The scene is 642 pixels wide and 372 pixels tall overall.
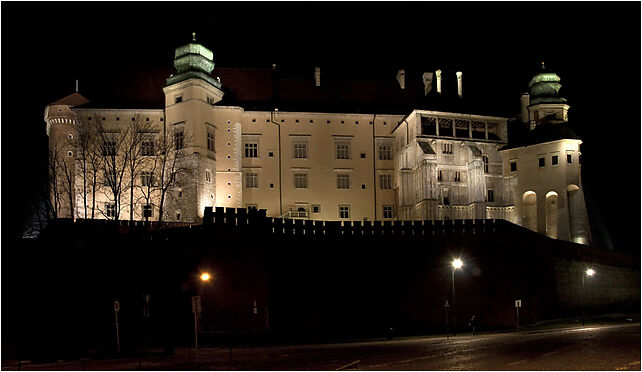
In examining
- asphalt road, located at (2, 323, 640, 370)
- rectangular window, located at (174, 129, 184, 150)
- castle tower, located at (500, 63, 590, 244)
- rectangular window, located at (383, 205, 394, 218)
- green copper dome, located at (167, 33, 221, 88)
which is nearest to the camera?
asphalt road, located at (2, 323, 640, 370)

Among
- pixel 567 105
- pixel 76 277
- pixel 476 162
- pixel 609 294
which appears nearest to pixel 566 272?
pixel 609 294

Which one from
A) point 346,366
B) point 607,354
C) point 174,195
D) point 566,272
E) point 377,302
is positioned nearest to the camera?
point 346,366

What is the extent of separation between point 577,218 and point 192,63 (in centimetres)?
2880

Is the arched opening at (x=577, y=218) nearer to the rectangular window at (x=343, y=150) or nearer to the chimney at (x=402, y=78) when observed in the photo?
the chimney at (x=402, y=78)

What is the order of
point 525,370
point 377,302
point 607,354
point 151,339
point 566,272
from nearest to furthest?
1. point 525,370
2. point 607,354
3. point 151,339
4. point 377,302
5. point 566,272

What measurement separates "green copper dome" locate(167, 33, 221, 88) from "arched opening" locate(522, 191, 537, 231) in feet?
78.2

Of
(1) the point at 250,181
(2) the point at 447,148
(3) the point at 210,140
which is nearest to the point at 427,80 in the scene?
(2) the point at 447,148

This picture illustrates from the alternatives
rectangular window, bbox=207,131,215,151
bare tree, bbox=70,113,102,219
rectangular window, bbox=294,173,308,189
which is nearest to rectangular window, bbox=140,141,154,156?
bare tree, bbox=70,113,102,219

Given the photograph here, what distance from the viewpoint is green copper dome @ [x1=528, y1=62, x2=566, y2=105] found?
2469 inches

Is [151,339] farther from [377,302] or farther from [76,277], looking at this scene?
[377,302]

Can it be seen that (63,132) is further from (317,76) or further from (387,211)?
(387,211)

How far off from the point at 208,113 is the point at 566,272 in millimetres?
25715

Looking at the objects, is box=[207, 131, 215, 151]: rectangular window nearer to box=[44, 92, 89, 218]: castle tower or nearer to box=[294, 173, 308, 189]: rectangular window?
box=[294, 173, 308, 189]: rectangular window

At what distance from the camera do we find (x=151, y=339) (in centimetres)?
3603
